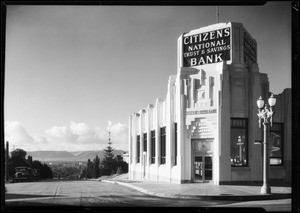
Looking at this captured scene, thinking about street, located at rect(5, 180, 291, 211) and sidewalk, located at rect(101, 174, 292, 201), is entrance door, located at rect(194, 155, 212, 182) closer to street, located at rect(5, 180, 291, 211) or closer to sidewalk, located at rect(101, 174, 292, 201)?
sidewalk, located at rect(101, 174, 292, 201)

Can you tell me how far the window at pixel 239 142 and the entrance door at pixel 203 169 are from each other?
4.02 ft

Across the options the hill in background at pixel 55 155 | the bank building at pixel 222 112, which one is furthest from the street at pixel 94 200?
the bank building at pixel 222 112

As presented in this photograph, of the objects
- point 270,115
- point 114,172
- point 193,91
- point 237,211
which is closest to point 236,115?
point 193,91

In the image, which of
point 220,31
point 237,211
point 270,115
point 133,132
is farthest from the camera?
→ point 133,132

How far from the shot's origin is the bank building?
18828 mm

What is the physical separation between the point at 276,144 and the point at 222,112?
10.0 ft

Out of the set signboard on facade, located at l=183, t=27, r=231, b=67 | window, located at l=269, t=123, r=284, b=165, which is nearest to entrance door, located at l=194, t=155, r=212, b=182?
window, located at l=269, t=123, r=284, b=165

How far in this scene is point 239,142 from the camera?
19.0 meters

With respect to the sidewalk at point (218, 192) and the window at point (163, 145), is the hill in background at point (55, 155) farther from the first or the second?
the window at point (163, 145)

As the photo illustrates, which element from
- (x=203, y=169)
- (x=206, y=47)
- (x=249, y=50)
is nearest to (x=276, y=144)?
(x=203, y=169)
